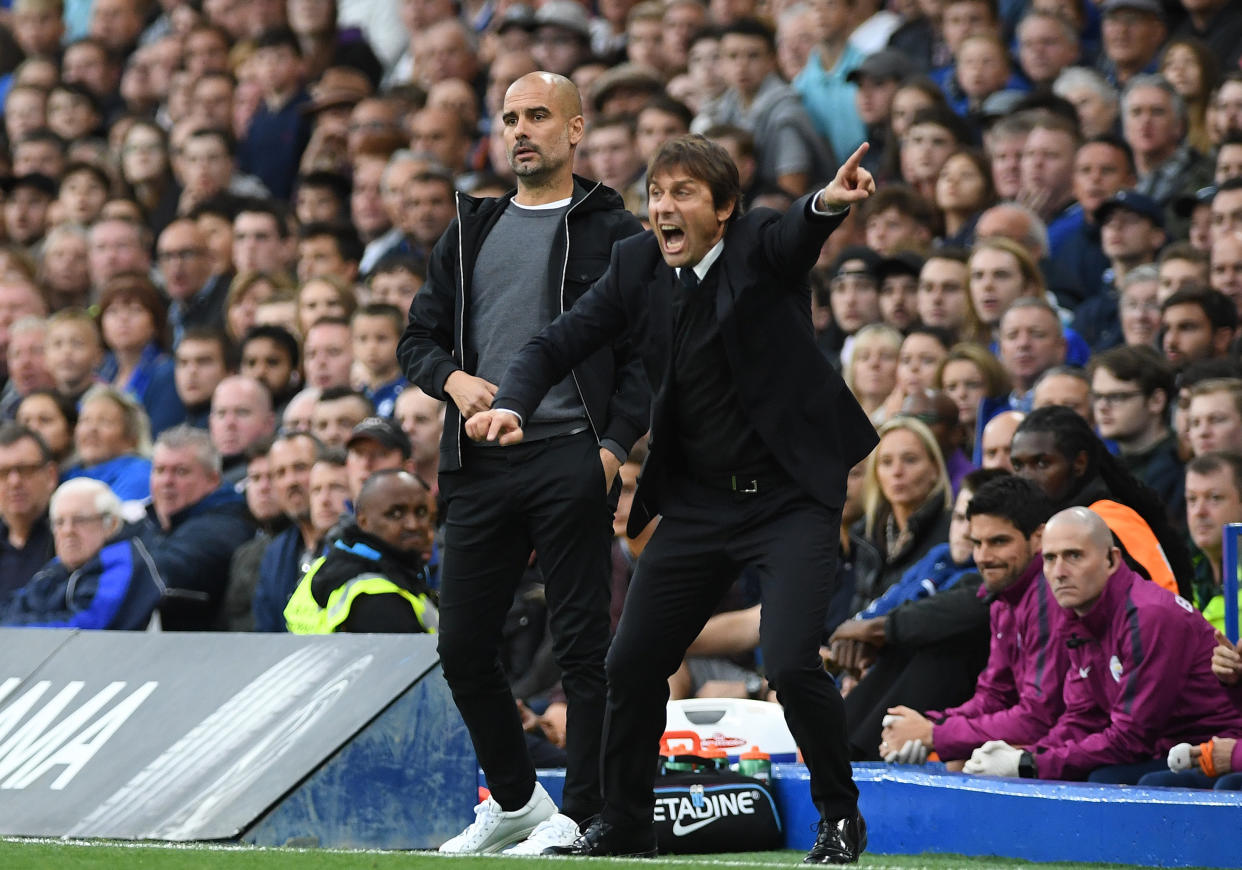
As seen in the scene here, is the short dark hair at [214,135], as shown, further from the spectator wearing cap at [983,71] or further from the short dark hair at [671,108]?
the spectator wearing cap at [983,71]

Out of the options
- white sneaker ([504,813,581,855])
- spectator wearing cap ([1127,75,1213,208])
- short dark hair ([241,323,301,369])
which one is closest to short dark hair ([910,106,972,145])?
spectator wearing cap ([1127,75,1213,208])

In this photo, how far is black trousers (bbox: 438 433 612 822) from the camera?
21.2 feet

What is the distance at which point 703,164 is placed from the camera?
5965mm

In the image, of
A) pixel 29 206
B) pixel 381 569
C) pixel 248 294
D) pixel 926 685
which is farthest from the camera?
pixel 29 206

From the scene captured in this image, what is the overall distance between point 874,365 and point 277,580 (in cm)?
320

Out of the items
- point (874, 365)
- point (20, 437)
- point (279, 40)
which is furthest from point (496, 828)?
point (279, 40)

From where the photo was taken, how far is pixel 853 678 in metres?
8.80

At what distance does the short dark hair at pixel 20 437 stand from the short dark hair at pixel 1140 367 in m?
5.70

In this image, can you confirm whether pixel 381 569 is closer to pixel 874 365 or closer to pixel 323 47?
pixel 874 365

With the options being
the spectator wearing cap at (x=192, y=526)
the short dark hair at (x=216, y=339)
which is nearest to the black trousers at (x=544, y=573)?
the spectator wearing cap at (x=192, y=526)

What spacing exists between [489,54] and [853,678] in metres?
8.94

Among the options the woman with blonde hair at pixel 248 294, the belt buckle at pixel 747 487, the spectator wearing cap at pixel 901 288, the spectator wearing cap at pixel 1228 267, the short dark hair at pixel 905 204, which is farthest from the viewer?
the woman with blonde hair at pixel 248 294

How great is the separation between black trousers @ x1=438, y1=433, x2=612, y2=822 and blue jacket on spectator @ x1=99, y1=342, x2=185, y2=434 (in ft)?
24.5

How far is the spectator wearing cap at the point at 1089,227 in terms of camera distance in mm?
11766
